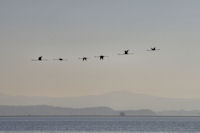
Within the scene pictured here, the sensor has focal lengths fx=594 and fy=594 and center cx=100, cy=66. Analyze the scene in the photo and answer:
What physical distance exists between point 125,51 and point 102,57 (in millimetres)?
4090

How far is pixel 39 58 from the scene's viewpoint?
6850cm

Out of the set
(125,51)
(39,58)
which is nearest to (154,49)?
(125,51)

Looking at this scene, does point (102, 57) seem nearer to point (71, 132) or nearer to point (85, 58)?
point (85, 58)

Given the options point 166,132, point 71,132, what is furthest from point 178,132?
point 71,132

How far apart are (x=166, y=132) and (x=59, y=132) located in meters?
30.9

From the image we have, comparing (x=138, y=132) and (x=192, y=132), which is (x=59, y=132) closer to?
(x=138, y=132)

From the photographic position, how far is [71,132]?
515ft

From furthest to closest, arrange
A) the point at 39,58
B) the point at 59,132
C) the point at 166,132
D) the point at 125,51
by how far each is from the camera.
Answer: the point at 166,132 → the point at 59,132 → the point at 39,58 → the point at 125,51

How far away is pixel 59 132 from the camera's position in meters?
156

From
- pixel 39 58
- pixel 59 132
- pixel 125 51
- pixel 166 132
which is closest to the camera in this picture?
pixel 125 51

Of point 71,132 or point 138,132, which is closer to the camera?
point 71,132

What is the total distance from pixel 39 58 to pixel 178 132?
4071 inches

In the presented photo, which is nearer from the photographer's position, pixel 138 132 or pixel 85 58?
pixel 85 58

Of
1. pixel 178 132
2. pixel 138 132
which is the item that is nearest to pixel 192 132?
pixel 178 132
